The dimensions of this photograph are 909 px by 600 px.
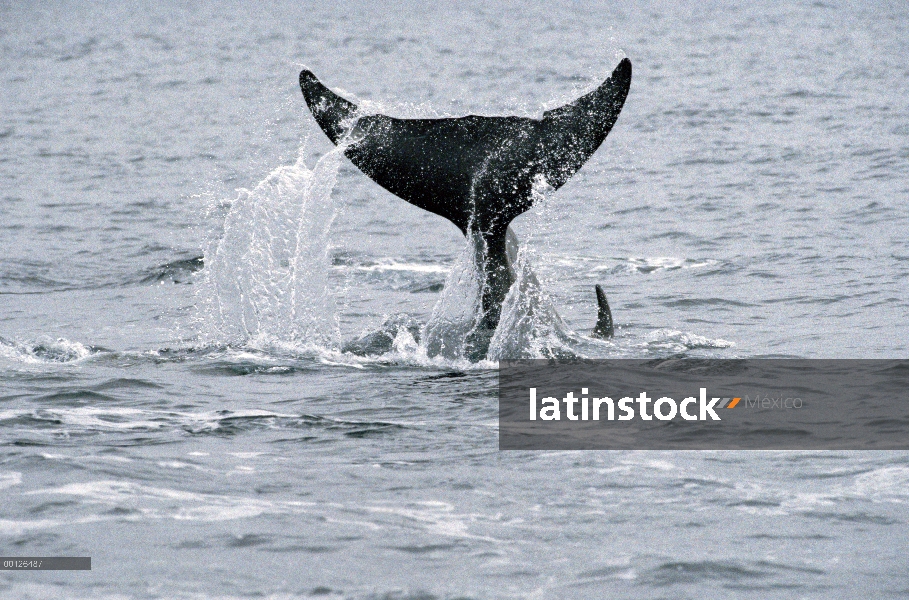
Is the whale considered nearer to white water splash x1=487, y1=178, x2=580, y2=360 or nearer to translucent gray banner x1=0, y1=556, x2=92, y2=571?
white water splash x1=487, y1=178, x2=580, y2=360

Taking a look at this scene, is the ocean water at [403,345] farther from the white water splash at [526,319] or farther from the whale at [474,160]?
the whale at [474,160]

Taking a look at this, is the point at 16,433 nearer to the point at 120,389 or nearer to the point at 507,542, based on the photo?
the point at 120,389

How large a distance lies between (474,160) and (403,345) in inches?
65.4

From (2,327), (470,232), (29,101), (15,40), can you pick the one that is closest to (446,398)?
(470,232)

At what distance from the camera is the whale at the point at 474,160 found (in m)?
10.0

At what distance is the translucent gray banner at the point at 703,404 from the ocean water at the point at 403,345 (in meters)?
0.26

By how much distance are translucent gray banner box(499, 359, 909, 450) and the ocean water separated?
26 cm

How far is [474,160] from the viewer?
10.2m

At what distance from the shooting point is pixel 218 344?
1142 cm

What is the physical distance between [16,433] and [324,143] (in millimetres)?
22118

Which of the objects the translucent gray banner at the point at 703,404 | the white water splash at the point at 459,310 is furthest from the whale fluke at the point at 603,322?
the white water splash at the point at 459,310

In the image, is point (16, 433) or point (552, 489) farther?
point (16, 433)

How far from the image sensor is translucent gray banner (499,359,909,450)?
844 centimetres

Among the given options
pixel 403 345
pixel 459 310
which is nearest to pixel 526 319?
pixel 459 310
